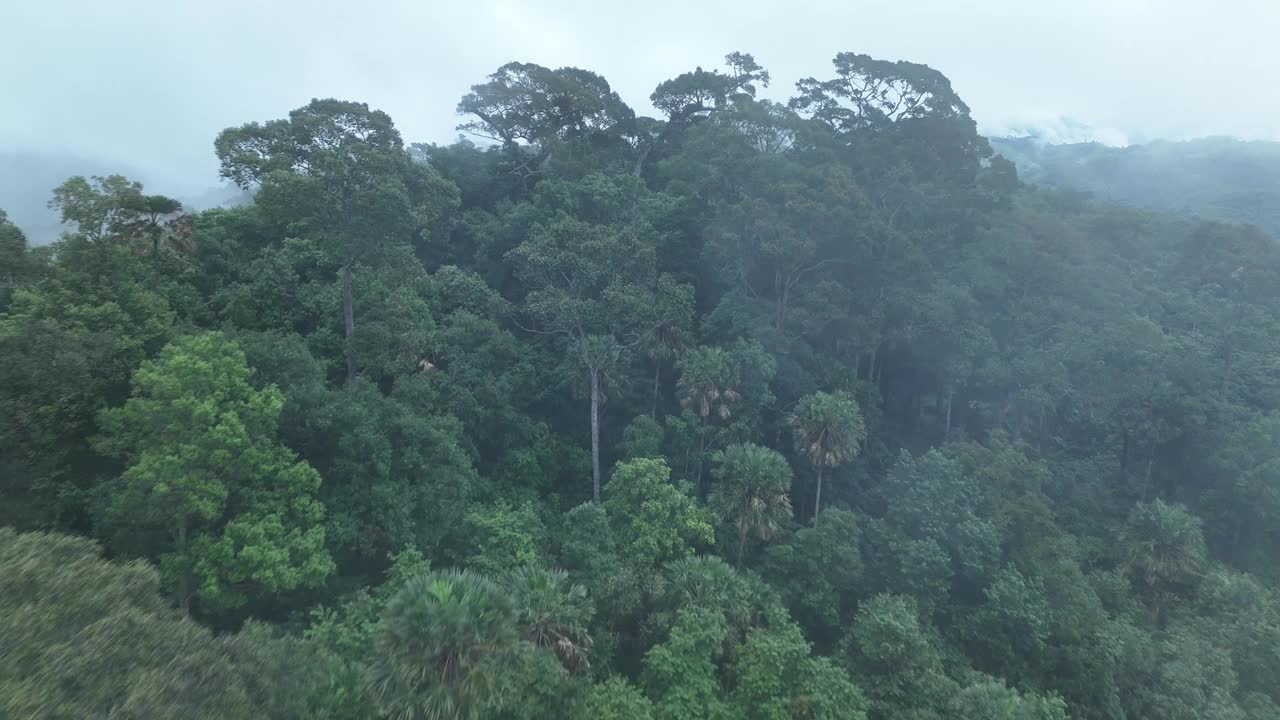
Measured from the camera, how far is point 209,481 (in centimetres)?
1580

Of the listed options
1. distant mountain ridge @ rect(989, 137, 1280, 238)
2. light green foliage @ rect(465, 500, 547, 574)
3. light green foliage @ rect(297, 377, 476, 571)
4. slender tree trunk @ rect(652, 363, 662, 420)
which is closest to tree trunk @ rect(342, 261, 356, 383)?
light green foliage @ rect(297, 377, 476, 571)

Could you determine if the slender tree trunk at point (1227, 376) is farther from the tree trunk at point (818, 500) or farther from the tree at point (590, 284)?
the tree at point (590, 284)

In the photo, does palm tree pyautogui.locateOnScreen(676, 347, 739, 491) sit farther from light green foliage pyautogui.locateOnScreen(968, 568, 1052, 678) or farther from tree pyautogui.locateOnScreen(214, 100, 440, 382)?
tree pyautogui.locateOnScreen(214, 100, 440, 382)

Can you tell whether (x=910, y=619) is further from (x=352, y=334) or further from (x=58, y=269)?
(x=58, y=269)

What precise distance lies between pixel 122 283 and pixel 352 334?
23.1 ft

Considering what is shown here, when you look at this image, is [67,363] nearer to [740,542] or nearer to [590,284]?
[590,284]

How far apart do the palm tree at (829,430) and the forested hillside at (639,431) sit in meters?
0.16

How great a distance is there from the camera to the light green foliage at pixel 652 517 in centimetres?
2294

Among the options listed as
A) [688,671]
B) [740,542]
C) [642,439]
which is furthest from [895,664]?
[642,439]

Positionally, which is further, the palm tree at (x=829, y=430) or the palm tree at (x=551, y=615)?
the palm tree at (x=829, y=430)

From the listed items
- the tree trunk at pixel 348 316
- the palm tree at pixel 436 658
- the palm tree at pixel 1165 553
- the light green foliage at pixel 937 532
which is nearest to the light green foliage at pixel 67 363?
the tree trunk at pixel 348 316

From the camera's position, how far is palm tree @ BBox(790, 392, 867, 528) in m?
27.6

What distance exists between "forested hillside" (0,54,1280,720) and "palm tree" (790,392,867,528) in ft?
0.51

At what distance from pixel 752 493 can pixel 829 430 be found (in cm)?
499
